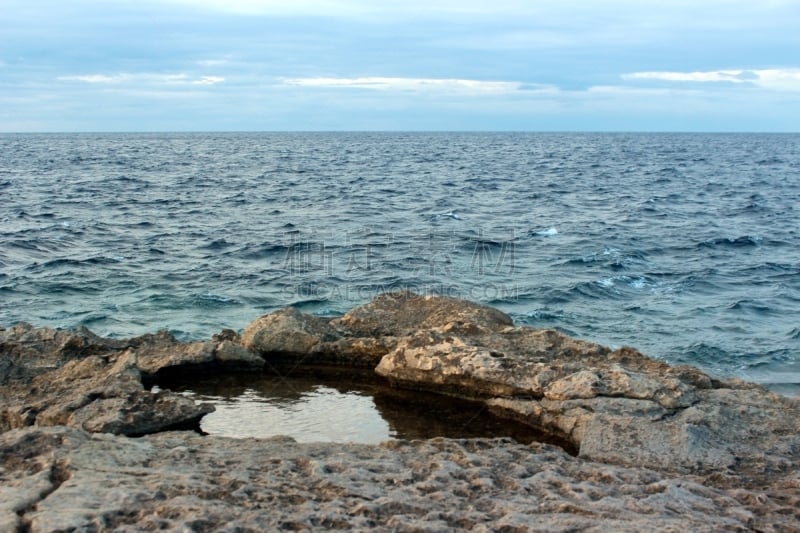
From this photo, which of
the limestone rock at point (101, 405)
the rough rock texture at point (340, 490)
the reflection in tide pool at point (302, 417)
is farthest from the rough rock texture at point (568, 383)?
the limestone rock at point (101, 405)

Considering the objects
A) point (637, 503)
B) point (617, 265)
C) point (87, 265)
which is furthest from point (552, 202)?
point (637, 503)

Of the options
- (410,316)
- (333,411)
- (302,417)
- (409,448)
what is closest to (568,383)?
(409,448)

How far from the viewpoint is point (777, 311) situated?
18719mm

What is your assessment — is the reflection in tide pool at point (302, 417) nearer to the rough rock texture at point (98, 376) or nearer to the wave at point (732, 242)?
the rough rock texture at point (98, 376)

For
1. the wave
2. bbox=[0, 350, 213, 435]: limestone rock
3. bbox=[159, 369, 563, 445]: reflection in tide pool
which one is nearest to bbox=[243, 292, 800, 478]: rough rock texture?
bbox=[159, 369, 563, 445]: reflection in tide pool

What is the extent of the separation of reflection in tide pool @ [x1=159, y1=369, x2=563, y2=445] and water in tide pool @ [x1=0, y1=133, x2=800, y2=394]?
19.0ft

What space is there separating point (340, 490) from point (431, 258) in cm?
1783

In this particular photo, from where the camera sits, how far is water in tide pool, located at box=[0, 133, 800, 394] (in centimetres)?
Result: 1722

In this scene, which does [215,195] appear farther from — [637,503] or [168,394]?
[637,503]

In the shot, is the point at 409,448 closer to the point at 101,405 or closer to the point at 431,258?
the point at 101,405

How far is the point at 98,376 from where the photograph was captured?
947 cm

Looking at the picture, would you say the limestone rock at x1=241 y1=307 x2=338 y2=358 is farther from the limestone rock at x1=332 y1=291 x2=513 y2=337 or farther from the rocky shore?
the limestone rock at x1=332 y1=291 x2=513 y2=337

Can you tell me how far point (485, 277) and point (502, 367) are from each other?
12194mm

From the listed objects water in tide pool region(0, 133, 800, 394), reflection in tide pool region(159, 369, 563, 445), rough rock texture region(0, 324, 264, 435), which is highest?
rough rock texture region(0, 324, 264, 435)
